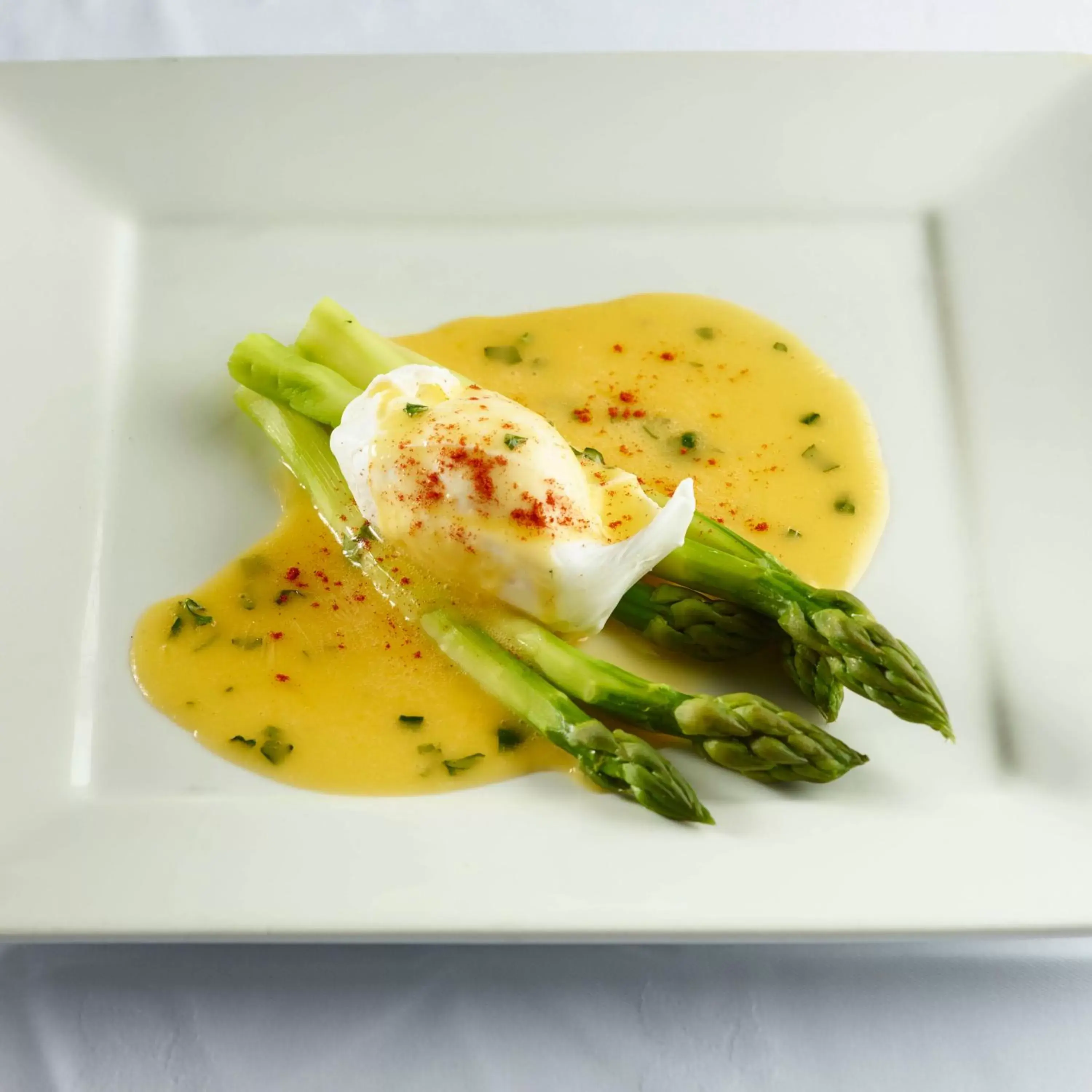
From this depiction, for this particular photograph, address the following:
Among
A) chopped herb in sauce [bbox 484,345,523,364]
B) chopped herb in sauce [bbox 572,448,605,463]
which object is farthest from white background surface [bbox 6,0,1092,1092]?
chopped herb in sauce [bbox 484,345,523,364]

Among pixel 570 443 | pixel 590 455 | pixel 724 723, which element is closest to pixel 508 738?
pixel 724 723

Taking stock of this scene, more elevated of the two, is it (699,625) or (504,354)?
(504,354)

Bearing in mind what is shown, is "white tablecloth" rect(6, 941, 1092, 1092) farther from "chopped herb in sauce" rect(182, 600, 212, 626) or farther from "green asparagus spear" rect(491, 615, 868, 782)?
"chopped herb in sauce" rect(182, 600, 212, 626)

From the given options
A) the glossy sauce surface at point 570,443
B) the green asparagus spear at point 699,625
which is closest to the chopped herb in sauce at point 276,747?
the glossy sauce surface at point 570,443

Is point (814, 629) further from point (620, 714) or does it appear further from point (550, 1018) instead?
point (550, 1018)

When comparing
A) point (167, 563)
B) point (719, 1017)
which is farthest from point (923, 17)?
point (719, 1017)

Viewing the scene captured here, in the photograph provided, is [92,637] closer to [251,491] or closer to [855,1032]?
[251,491]
